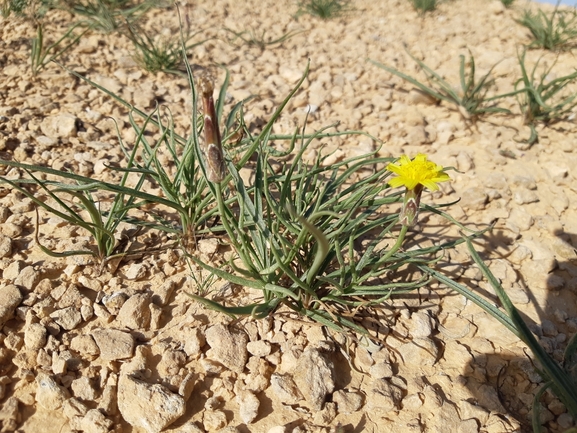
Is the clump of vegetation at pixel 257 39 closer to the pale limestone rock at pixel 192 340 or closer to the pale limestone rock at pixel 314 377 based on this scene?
the pale limestone rock at pixel 192 340

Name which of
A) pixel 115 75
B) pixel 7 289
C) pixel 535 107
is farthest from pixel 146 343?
pixel 535 107

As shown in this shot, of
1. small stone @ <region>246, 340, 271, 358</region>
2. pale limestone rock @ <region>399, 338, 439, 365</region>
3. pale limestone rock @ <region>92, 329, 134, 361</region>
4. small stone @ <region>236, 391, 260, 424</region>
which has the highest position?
pale limestone rock @ <region>92, 329, 134, 361</region>

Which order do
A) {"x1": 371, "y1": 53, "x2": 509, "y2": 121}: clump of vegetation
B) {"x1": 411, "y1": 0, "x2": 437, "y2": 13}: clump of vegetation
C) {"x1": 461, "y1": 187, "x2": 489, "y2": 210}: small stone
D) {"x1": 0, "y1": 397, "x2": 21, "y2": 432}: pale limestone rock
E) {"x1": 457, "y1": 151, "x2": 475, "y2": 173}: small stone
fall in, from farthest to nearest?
1. {"x1": 411, "y1": 0, "x2": 437, "y2": 13}: clump of vegetation
2. {"x1": 371, "y1": 53, "x2": 509, "y2": 121}: clump of vegetation
3. {"x1": 457, "y1": 151, "x2": 475, "y2": 173}: small stone
4. {"x1": 461, "y1": 187, "x2": 489, "y2": 210}: small stone
5. {"x1": 0, "y1": 397, "x2": 21, "y2": 432}: pale limestone rock

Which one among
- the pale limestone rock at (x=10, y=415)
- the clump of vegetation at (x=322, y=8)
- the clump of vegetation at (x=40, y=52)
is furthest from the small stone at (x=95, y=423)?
the clump of vegetation at (x=322, y=8)

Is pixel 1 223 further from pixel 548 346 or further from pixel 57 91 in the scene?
pixel 548 346

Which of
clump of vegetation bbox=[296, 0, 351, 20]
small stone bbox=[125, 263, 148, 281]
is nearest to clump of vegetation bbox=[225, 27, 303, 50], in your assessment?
clump of vegetation bbox=[296, 0, 351, 20]

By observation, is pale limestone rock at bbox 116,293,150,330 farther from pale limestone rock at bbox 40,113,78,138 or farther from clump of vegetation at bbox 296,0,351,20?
clump of vegetation at bbox 296,0,351,20

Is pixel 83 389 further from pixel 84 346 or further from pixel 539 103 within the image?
pixel 539 103
